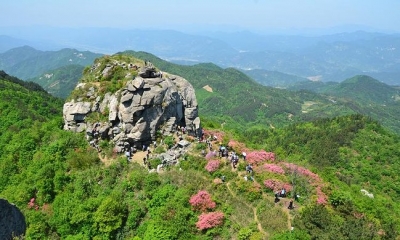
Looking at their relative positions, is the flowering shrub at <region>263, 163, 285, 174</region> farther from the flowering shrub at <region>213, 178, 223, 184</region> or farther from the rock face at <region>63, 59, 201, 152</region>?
the rock face at <region>63, 59, 201, 152</region>

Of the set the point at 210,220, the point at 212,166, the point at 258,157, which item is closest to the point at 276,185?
the point at 258,157

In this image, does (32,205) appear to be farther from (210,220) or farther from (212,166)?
(210,220)

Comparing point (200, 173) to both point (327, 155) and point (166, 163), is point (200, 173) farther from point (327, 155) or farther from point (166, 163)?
point (327, 155)

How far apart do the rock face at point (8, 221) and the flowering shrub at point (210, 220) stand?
42.3 ft

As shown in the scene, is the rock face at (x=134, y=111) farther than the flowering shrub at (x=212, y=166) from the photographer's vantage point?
Yes

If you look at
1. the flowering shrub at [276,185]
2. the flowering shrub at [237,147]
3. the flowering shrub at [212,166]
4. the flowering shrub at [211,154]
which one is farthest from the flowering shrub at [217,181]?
the flowering shrub at [237,147]

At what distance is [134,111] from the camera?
34.8 metres

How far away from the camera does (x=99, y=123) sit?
3688 centimetres

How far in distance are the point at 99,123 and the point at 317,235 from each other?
85.2 feet

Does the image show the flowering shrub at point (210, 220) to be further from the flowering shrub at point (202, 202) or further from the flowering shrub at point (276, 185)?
the flowering shrub at point (276, 185)

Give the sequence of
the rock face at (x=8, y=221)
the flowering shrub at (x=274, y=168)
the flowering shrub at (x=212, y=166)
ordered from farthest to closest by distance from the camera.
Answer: the flowering shrub at (x=274, y=168), the flowering shrub at (x=212, y=166), the rock face at (x=8, y=221)

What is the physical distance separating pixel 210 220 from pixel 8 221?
1413 cm

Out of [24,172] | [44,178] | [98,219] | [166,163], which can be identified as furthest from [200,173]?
[24,172]

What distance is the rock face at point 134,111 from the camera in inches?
1388
